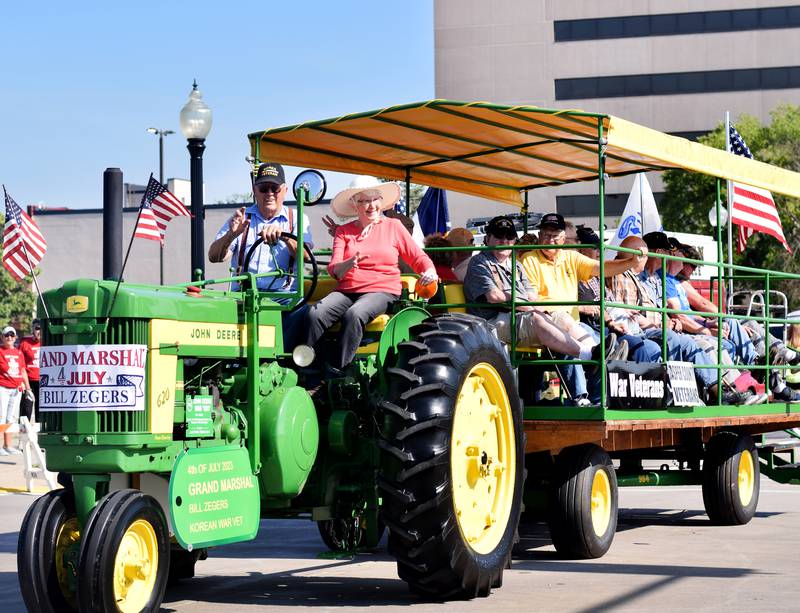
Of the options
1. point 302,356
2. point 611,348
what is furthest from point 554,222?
point 302,356

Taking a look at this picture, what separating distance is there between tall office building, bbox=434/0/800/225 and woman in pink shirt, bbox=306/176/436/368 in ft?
204

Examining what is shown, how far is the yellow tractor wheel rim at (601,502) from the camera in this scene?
1020 cm

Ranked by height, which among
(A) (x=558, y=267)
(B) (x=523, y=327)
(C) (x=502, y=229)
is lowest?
(B) (x=523, y=327)

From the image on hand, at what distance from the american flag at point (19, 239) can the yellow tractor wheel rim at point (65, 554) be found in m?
2.63

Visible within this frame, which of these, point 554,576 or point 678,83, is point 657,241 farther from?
point 678,83

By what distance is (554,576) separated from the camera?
29.9ft

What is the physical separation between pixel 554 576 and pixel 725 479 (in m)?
3.46

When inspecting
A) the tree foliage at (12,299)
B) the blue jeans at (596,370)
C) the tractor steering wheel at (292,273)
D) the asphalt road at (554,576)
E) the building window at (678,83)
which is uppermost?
the building window at (678,83)

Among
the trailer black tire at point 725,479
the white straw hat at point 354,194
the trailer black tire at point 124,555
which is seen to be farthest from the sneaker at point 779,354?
the trailer black tire at point 124,555

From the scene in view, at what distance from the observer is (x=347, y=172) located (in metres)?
11.5

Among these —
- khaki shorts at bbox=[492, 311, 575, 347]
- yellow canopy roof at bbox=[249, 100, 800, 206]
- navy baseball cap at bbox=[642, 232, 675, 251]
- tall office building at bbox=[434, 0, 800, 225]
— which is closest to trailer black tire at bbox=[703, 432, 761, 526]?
navy baseball cap at bbox=[642, 232, 675, 251]

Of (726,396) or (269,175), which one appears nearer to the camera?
(269,175)

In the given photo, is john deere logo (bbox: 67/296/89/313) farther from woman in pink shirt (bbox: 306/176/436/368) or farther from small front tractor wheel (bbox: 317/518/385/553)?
small front tractor wheel (bbox: 317/518/385/553)

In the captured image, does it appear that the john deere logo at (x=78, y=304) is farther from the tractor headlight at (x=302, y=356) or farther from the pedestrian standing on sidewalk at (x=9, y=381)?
the pedestrian standing on sidewalk at (x=9, y=381)
